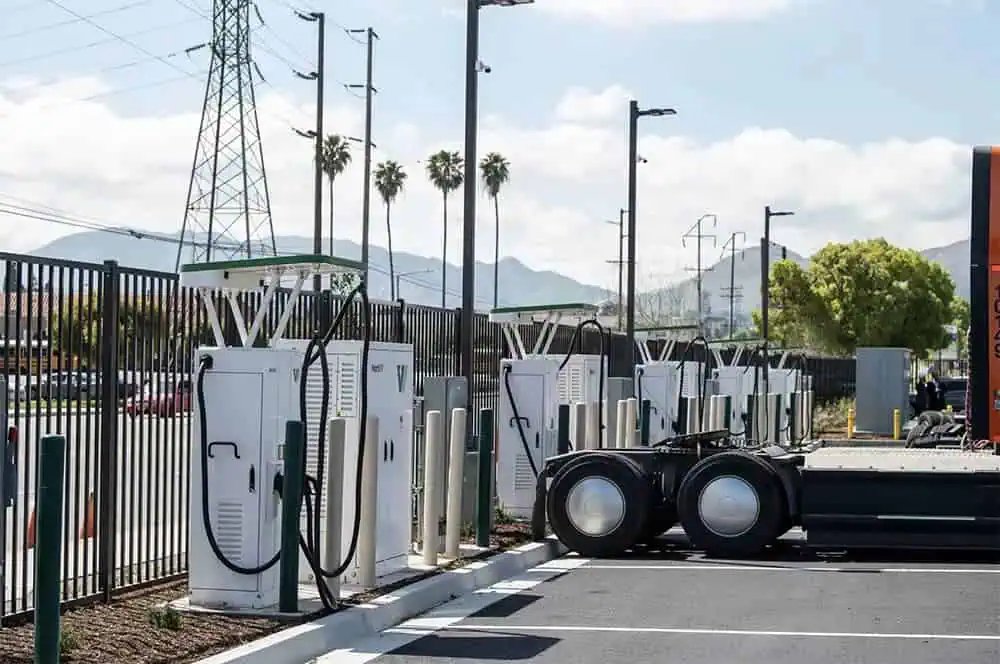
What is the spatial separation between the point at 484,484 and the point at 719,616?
13.4 feet

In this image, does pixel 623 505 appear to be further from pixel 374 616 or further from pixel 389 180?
pixel 389 180

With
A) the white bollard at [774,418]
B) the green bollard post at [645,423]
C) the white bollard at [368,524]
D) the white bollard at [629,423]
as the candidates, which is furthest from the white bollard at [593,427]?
the white bollard at [774,418]

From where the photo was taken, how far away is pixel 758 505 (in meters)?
15.9

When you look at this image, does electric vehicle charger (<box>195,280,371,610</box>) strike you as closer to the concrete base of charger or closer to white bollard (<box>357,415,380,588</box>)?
the concrete base of charger

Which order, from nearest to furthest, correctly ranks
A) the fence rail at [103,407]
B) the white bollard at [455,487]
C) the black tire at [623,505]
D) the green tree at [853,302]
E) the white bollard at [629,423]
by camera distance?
1. the fence rail at [103,407]
2. the white bollard at [455,487]
3. the black tire at [623,505]
4. the white bollard at [629,423]
5. the green tree at [853,302]

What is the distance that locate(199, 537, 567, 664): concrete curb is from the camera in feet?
33.1

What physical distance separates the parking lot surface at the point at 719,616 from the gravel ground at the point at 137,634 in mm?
686

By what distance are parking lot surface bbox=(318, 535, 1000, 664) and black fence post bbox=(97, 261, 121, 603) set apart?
6.58 feet

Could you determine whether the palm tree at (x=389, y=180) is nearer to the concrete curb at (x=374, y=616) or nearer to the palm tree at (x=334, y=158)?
the palm tree at (x=334, y=158)

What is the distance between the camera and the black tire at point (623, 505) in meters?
16.2

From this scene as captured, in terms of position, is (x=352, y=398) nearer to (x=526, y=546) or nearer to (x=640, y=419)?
(x=526, y=546)

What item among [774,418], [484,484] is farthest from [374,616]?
[774,418]

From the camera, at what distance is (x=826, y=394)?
57.6 metres

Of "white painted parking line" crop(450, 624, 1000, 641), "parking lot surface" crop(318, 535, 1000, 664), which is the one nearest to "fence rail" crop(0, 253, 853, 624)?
"parking lot surface" crop(318, 535, 1000, 664)
